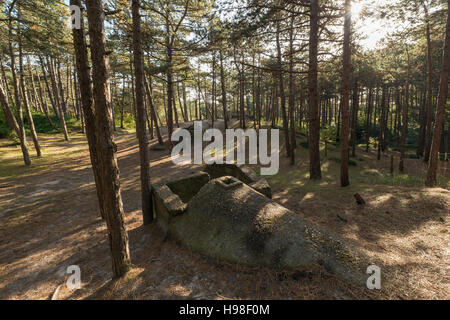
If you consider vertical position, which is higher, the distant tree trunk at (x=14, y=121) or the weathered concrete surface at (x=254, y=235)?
the distant tree trunk at (x=14, y=121)

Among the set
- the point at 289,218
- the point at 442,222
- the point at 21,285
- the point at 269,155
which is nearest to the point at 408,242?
the point at 442,222

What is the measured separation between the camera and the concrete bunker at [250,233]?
10.8 feet

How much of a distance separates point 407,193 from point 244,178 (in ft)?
21.0

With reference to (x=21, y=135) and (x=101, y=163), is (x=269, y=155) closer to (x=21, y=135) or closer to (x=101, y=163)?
(x=101, y=163)

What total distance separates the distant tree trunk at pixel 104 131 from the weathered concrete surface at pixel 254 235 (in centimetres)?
165

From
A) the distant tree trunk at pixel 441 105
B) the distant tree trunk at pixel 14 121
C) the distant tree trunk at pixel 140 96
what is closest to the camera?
the distant tree trunk at pixel 140 96

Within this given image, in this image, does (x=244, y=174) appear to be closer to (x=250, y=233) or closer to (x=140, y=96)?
(x=250, y=233)

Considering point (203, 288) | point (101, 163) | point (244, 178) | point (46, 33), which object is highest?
point (46, 33)

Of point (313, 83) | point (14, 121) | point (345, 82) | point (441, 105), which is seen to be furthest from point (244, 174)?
point (14, 121)

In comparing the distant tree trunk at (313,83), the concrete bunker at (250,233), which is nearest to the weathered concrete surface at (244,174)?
the concrete bunker at (250,233)

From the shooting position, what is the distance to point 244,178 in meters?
7.77

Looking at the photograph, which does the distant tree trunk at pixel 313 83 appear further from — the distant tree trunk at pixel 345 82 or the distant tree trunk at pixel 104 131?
the distant tree trunk at pixel 104 131

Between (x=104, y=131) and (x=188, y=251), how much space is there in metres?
3.18

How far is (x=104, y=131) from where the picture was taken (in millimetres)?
3477
